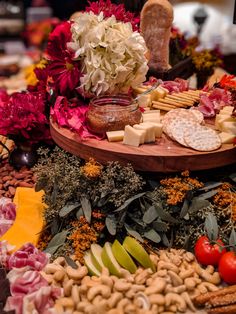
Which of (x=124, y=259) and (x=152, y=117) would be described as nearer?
(x=124, y=259)

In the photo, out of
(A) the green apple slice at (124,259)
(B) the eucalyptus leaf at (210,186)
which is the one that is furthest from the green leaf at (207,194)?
(A) the green apple slice at (124,259)

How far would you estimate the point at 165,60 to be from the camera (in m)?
2.49

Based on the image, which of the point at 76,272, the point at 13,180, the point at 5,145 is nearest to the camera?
the point at 76,272

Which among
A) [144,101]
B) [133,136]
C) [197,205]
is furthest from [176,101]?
[197,205]

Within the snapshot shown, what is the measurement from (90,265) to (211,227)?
0.44 meters

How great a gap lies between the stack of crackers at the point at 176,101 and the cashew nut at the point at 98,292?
0.90 metres

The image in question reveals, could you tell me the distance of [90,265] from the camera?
5.48 feet

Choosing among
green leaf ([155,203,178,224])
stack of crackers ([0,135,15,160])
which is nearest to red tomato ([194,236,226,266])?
green leaf ([155,203,178,224])

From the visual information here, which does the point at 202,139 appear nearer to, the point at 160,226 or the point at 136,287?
the point at 160,226

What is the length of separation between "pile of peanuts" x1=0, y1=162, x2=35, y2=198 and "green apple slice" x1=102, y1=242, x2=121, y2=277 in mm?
585

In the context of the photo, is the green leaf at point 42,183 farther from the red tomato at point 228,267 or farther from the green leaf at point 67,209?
the red tomato at point 228,267

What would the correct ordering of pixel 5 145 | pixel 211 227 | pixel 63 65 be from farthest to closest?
pixel 5 145 < pixel 63 65 < pixel 211 227

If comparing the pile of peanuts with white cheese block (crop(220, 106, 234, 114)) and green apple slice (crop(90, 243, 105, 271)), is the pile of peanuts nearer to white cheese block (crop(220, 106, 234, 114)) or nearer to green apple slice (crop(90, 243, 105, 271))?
green apple slice (crop(90, 243, 105, 271))

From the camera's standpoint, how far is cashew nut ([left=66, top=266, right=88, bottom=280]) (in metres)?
1.61
